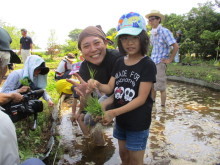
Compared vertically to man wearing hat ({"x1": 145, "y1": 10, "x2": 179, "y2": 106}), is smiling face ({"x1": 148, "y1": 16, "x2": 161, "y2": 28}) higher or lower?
higher

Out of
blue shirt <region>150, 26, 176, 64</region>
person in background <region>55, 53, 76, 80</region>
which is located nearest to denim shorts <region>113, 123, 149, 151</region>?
blue shirt <region>150, 26, 176, 64</region>

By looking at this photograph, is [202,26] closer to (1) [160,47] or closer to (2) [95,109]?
(1) [160,47]

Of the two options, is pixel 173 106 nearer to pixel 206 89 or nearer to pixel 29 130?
pixel 206 89

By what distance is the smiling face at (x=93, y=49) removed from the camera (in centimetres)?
288

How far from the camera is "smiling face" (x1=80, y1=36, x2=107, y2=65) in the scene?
9.43ft

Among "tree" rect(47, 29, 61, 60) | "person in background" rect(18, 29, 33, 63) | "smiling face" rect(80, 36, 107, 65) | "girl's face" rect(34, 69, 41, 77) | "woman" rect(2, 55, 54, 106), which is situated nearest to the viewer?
"smiling face" rect(80, 36, 107, 65)

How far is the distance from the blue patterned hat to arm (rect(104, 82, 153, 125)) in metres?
0.56

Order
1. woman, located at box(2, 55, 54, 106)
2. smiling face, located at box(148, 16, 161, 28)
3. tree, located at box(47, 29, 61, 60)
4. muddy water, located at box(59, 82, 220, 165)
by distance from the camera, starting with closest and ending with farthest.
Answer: muddy water, located at box(59, 82, 220, 165) < woman, located at box(2, 55, 54, 106) < smiling face, located at box(148, 16, 161, 28) < tree, located at box(47, 29, 61, 60)

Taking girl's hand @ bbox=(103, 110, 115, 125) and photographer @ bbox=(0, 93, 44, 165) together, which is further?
girl's hand @ bbox=(103, 110, 115, 125)

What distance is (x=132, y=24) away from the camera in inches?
96.1

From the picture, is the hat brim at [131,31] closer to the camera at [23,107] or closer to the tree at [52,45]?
the camera at [23,107]

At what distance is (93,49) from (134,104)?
0.99 m

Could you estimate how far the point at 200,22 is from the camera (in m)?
18.2

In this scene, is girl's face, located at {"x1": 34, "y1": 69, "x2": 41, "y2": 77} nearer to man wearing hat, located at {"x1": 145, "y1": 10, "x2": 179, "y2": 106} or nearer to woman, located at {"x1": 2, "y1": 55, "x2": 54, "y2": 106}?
woman, located at {"x1": 2, "y1": 55, "x2": 54, "y2": 106}
